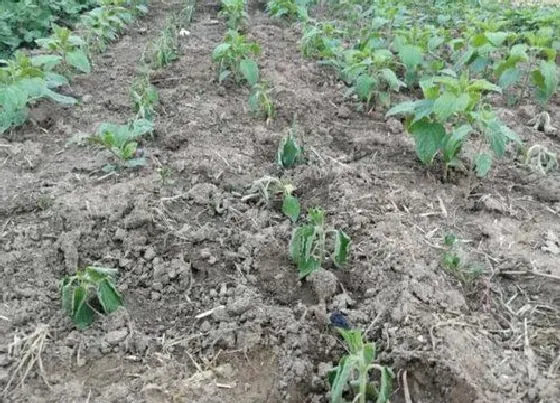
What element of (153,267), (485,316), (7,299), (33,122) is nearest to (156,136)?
(33,122)

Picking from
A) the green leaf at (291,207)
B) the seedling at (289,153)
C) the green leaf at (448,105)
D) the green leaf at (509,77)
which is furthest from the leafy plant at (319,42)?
the green leaf at (291,207)

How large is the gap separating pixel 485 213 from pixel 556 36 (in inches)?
88.8

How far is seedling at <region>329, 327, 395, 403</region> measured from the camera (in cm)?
188

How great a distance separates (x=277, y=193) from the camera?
3.05 meters

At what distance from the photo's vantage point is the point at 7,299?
93.9 inches

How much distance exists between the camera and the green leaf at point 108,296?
7.47 feet

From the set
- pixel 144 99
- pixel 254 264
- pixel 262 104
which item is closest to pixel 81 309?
pixel 254 264

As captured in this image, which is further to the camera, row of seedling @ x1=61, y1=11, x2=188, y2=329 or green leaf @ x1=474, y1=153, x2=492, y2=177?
green leaf @ x1=474, y1=153, x2=492, y2=177

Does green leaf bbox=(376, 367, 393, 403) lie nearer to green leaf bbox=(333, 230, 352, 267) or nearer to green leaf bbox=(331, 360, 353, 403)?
green leaf bbox=(331, 360, 353, 403)

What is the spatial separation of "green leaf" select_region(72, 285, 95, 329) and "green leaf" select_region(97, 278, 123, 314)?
0.05 meters

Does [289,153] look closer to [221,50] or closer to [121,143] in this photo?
[121,143]

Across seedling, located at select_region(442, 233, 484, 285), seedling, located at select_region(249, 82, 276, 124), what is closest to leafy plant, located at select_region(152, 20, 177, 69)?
seedling, located at select_region(249, 82, 276, 124)

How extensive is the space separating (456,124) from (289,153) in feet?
2.70

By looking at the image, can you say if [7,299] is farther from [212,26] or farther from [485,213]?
[212,26]
